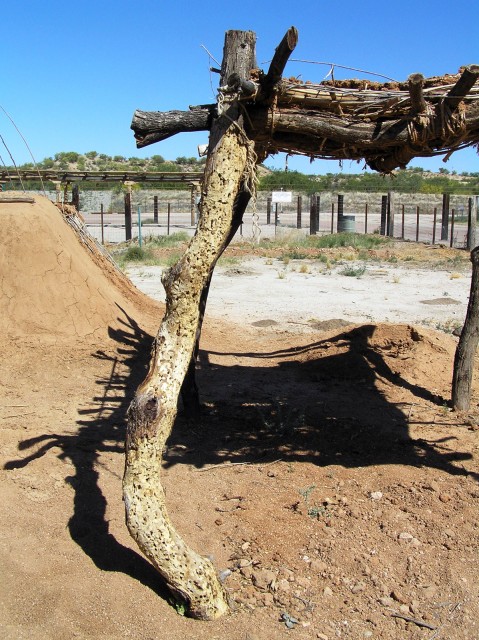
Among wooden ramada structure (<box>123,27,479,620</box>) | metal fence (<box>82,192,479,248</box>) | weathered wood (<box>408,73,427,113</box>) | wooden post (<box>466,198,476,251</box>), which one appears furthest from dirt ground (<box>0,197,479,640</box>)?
wooden post (<box>466,198,476,251</box>)

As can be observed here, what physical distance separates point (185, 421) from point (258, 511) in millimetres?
1877

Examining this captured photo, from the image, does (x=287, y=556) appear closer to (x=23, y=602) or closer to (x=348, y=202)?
(x=23, y=602)

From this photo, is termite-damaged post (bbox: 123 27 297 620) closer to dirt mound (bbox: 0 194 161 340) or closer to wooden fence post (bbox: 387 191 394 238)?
dirt mound (bbox: 0 194 161 340)

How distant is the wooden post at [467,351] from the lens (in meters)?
6.93

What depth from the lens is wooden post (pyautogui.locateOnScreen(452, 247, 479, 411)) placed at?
6926mm

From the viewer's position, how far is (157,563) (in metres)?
3.80

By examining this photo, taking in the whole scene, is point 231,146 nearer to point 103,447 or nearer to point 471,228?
point 103,447

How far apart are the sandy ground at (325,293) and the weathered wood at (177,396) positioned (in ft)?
22.9

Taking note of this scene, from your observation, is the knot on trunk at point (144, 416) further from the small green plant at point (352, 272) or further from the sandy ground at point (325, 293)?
the small green plant at point (352, 272)

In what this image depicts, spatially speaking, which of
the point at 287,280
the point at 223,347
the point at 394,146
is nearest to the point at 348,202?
the point at 287,280

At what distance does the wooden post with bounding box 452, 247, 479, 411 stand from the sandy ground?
4322 mm

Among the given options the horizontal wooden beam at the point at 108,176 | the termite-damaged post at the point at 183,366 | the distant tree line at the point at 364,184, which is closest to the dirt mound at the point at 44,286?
the termite-damaged post at the point at 183,366

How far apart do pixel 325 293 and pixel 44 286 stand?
743 cm

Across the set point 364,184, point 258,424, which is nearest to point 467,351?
point 258,424
